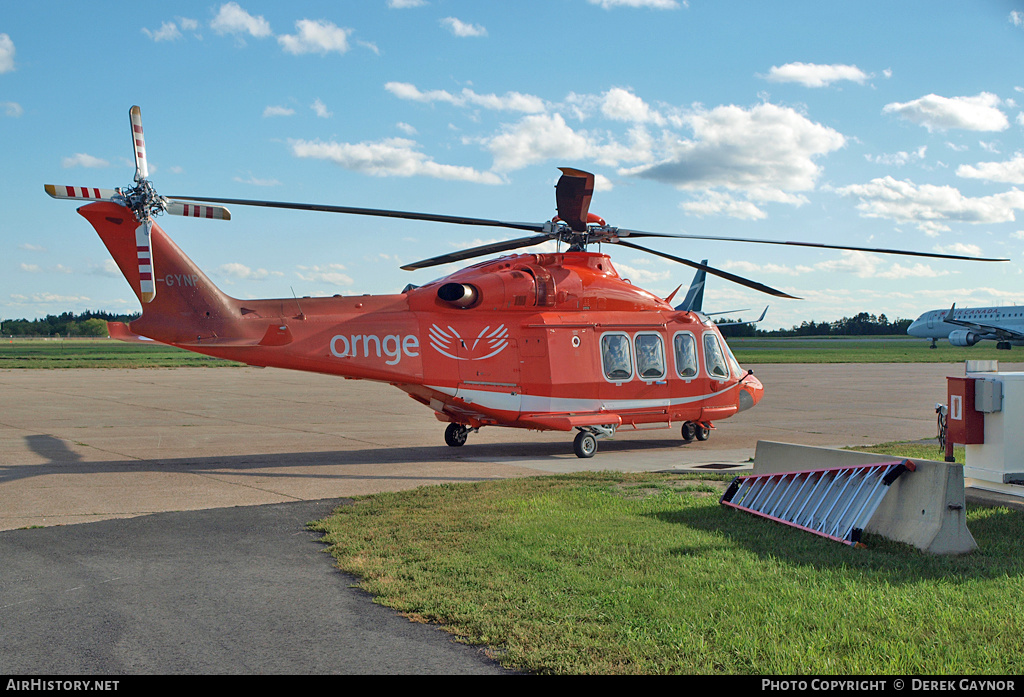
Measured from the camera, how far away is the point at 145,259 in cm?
1073

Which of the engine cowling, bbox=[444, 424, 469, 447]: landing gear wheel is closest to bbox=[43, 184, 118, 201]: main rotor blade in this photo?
bbox=[444, 424, 469, 447]: landing gear wheel

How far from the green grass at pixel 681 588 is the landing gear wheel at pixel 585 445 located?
4790 millimetres

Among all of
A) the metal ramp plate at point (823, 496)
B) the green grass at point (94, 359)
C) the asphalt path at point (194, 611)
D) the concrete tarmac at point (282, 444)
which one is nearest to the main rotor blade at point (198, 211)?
the concrete tarmac at point (282, 444)

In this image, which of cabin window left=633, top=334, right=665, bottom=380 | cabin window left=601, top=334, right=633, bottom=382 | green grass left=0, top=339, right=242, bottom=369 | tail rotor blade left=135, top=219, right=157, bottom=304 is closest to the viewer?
tail rotor blade left=135, top=219, right=157, bottom=304

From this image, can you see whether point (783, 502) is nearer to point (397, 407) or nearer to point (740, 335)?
point (397, 407)

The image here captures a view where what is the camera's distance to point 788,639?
4.59m

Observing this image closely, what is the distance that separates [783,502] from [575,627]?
3747 millimetres

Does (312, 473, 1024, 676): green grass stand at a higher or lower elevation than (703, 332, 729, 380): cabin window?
lower

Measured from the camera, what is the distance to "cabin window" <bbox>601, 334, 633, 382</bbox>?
14.1m

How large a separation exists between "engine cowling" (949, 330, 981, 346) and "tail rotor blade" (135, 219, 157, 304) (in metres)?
68.0

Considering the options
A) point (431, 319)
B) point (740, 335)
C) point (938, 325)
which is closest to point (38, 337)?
point (740, 335)

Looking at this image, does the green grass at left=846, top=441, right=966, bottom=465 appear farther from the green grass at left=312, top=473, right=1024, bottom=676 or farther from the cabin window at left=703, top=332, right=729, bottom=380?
the green grass at left=312, top=473, right=1024, bottom=676

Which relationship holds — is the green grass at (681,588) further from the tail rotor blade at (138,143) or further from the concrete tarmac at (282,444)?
the tail rotor blade at (138,143)

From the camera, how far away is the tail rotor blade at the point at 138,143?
404 inches
